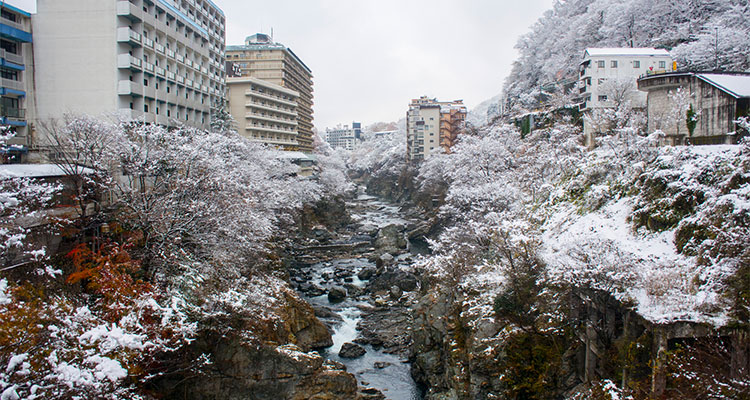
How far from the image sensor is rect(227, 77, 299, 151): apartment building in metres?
46.4

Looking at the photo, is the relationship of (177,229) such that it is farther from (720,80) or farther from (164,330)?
(720,80)

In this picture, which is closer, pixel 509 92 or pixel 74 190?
pixel 74 190

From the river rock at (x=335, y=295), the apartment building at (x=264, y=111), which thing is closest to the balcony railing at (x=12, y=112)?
the apartment building at (x=264, y=111)

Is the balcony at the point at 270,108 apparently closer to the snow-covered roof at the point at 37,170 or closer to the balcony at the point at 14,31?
the balcony at the point at 14,31

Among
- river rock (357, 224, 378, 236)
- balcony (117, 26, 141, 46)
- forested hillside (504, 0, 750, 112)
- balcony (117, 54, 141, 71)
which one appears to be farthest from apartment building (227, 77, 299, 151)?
forested hillside (504, 0, 750, 112)

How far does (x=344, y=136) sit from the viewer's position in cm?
17488

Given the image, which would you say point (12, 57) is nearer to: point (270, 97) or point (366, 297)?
point (366, 297)

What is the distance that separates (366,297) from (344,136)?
500 feet

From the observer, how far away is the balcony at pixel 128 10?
2627 centimetres

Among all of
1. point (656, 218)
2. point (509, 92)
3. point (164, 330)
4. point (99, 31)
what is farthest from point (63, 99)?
point (509, 92)

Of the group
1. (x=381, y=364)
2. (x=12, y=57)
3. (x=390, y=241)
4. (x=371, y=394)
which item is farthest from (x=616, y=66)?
(x=12, y=57)

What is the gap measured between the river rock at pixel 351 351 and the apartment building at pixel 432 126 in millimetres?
42571

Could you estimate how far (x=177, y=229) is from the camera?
14.7 metres

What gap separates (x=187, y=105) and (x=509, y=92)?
45.5 meters
